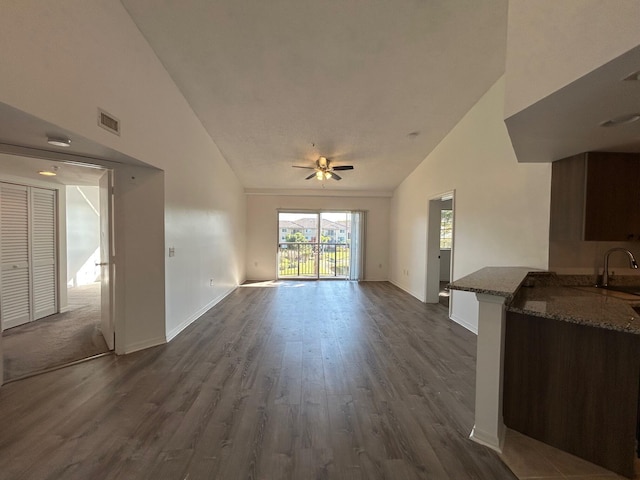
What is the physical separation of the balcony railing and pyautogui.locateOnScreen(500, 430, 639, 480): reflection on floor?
6133 mm

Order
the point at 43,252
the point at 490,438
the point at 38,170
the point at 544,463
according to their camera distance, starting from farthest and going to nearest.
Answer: the point at 43,252, the point at 38,170, the point at 490,438, the point at 544,463

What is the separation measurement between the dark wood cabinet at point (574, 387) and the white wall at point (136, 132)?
11.2 feet

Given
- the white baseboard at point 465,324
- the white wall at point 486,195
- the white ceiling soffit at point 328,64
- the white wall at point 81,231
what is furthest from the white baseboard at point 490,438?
the white wall at point 81,231

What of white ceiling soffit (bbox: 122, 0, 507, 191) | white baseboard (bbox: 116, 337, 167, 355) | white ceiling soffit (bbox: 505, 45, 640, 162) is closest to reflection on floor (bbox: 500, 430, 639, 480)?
white ceiling soffit (bbox: 505, 45, 640, 162)

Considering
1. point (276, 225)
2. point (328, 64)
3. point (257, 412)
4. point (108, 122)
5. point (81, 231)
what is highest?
point (328, 64)

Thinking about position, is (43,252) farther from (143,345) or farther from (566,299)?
(566,299)

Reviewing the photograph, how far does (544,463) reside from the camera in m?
1.56

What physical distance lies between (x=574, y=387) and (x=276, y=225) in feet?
21.8

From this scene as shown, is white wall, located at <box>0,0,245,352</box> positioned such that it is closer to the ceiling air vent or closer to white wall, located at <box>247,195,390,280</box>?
the ceiling air vent

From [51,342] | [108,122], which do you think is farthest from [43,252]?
[108,122]

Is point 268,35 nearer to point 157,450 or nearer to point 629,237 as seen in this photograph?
point 157,450

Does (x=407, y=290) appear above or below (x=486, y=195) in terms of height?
below

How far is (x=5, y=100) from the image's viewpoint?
59.3 inches

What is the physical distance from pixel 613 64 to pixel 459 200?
3184 millimetres
